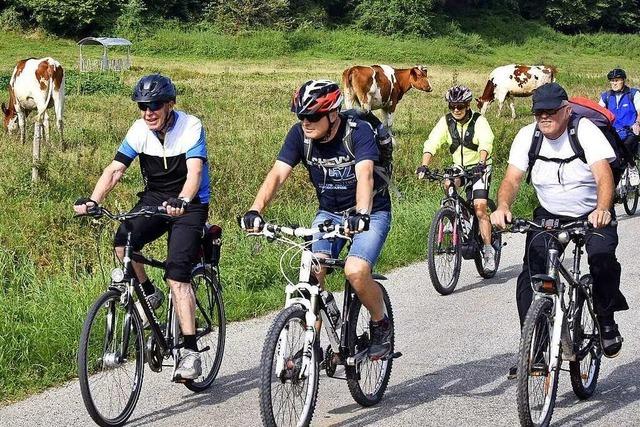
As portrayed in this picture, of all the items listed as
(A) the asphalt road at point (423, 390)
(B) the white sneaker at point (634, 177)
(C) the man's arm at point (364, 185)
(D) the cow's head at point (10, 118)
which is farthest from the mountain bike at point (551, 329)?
(D) the cow's head at point (10, 118)

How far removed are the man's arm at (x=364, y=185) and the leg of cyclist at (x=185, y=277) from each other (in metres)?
1.12

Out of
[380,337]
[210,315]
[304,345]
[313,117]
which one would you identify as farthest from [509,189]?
[210,315]

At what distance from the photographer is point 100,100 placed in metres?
26.7

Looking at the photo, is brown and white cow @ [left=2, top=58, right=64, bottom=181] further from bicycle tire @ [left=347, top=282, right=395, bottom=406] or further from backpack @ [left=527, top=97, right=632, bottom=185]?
backpack @ [left=527, top=97, right=632, bottom=185]

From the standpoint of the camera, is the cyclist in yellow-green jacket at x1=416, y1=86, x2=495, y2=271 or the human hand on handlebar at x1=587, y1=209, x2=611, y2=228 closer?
the human hand on handlebar at x1=587, y1=209, x2=611, y2=228

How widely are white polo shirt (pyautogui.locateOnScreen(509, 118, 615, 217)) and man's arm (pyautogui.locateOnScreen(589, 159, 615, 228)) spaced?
7cm

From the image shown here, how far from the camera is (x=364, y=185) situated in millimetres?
5680

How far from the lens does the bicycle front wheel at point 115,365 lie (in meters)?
5.55

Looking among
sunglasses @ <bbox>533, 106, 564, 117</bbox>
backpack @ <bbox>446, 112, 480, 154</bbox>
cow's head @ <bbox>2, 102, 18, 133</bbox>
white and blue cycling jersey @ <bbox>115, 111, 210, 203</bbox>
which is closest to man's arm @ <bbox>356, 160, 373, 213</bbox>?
sunglasses @ <bbox>533, 106, 564, 117</bbox>

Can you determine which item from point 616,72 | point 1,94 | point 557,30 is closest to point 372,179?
point 616,72

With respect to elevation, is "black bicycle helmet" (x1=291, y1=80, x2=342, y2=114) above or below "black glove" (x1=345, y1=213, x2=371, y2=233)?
above

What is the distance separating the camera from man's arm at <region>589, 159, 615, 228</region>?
5625 mm

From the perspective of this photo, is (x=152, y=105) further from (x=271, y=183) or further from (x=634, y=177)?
(x=634, y=177)

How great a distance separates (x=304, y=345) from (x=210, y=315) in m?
1.63
